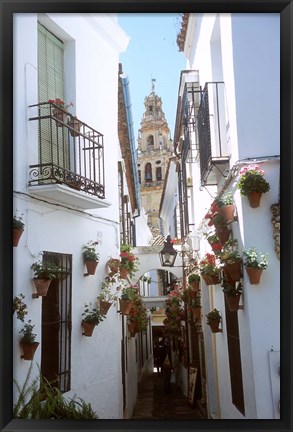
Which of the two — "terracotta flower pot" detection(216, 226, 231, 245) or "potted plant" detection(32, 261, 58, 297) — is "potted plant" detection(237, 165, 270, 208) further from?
"potted plant" detection(32, 261, 58, 297)

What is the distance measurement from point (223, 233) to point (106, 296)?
159cm

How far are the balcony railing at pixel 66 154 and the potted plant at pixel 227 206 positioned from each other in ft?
4.05

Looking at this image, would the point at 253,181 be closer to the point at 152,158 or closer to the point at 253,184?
the point at 253,184

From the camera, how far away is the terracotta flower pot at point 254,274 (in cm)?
394

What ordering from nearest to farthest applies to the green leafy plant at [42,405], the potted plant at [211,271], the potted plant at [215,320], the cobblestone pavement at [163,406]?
the green leafy plant at [42,405], the potted plant at [211,271], the potted plant at [215,320], the cobblestone pavement at [163,406]

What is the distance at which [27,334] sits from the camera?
12.4ft

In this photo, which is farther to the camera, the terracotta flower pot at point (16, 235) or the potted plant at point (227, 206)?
the potted plant at point (227, 206)

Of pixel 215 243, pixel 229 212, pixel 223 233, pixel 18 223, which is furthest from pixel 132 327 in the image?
pixel 18 223

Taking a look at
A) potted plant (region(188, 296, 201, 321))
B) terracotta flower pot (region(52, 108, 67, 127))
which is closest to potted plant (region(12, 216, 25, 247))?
terracotta flower pot (region(52, 108, 67, 127))

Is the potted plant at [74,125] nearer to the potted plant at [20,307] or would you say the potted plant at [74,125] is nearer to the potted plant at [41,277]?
the potted plant at [41,277]

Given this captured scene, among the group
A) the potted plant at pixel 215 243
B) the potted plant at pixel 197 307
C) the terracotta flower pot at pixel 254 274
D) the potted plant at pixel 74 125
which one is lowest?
the potted plant at pixel 197 307

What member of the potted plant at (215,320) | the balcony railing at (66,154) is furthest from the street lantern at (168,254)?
the balcony railing at (66,154)

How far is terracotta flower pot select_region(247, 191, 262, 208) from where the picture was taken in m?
3.96

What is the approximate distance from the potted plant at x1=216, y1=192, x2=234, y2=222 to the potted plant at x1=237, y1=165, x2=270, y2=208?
31cm
